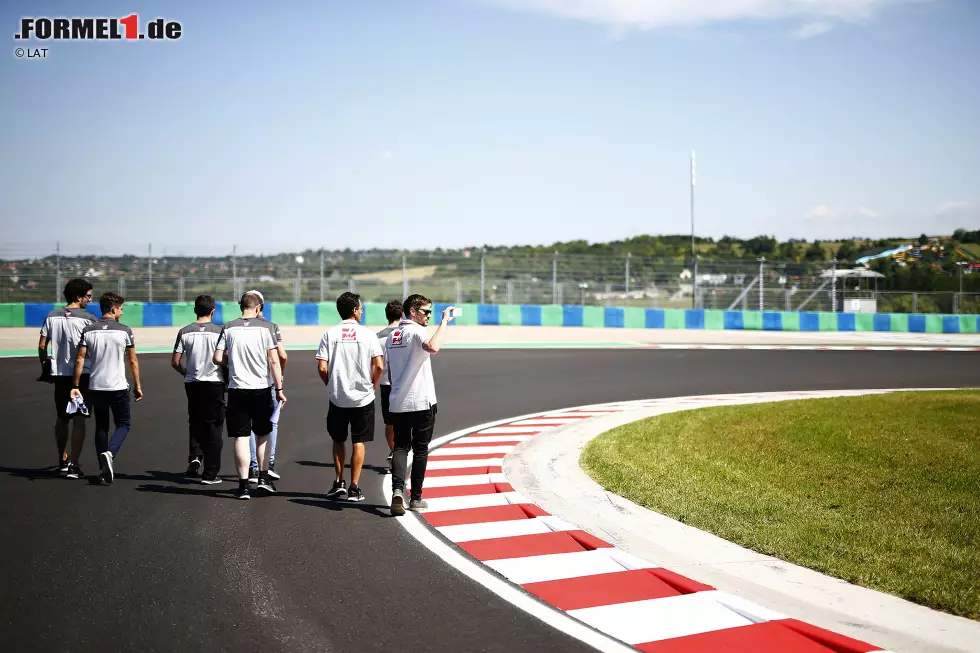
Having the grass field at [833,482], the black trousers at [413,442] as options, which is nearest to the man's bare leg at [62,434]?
the black trousers at [413,442]

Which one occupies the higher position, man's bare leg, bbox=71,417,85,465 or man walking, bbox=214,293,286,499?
man walking, bbox=214,293,286,499

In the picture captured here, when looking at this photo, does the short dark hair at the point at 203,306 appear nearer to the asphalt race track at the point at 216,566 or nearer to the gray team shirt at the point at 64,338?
the gray team shirt at the point at 64,338

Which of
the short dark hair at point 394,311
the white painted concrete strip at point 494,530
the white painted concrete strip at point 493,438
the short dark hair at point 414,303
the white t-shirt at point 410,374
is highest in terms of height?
the short dark hair at point 414,303

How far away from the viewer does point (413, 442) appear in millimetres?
7227

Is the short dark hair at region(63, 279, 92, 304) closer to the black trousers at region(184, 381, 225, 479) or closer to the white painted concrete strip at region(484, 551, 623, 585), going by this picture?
the black trousers at region(184, 381, 225, 479)

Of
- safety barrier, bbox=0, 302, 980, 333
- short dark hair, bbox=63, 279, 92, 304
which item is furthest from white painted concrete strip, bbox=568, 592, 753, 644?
safety barrier, bbox=0, 302, 980, 333

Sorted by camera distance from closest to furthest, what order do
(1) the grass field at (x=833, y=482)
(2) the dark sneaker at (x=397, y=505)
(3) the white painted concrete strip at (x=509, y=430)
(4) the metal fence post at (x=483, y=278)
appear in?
(1) the grass field at (x=833, y=482)
(2) the dark sneaker at (x=397, y=505)
(3) the white painted concrete strip at (x=509, y=430)
(4) the metal fence post at (x=483, y=278)

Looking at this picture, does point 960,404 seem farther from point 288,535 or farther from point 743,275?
point 743,275

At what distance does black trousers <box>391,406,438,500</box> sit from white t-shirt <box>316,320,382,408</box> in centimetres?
37

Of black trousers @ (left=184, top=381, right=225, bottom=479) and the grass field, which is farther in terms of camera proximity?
black trousers @ (left=184, top=381, right=225, bottom=479)

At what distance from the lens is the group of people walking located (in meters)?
7.21

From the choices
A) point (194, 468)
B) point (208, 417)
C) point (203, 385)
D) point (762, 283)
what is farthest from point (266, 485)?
point (762, 283)

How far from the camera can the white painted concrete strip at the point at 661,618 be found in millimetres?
4398

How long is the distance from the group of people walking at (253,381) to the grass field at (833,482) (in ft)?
6.73
